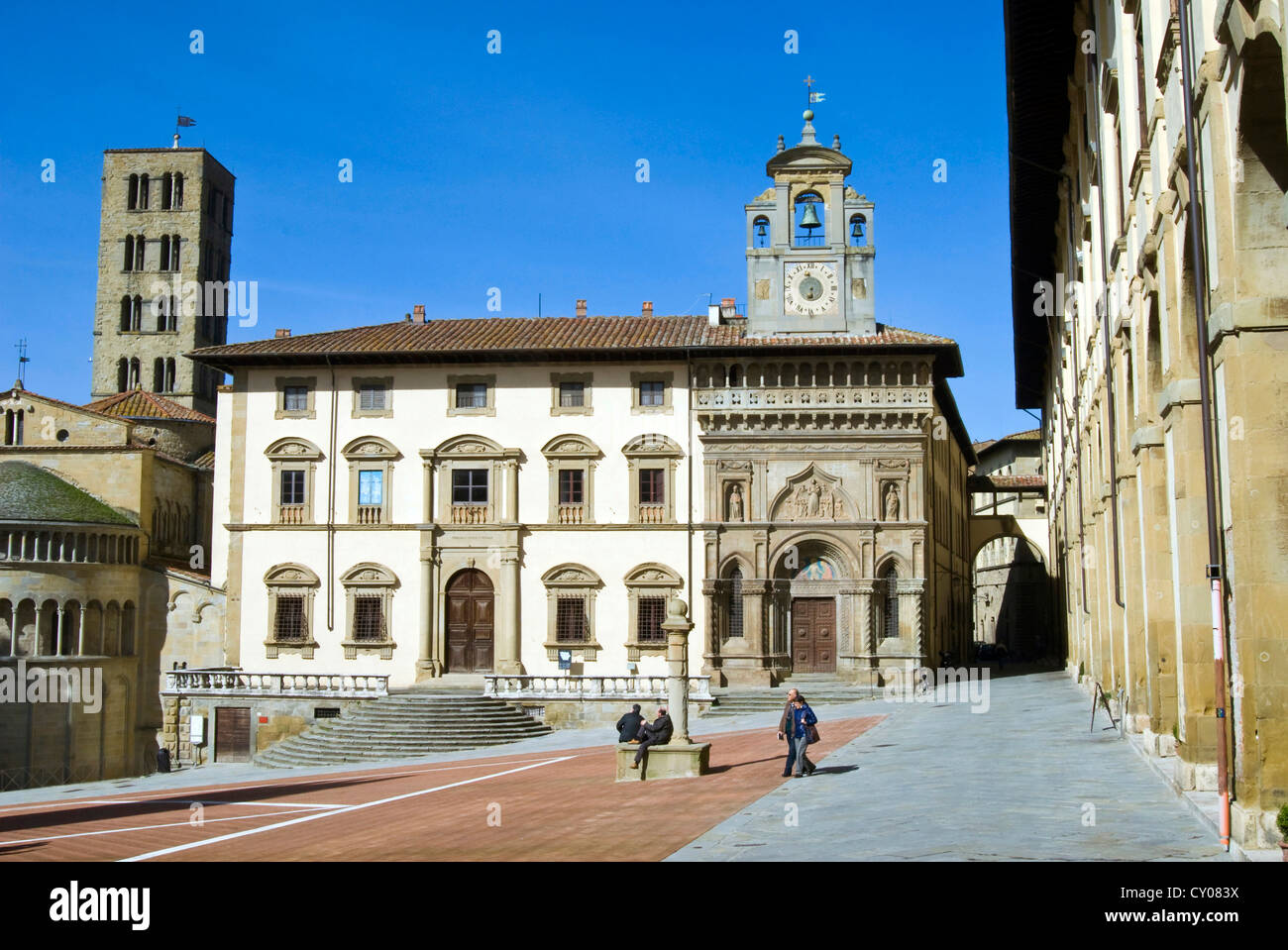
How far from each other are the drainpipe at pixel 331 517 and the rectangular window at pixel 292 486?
40.6 inches

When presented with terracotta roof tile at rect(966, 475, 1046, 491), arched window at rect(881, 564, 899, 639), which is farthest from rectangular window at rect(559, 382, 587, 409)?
terracotta roof tile at rect(966, 475, 1046, 491)

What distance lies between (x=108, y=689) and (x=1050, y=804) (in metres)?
41.3

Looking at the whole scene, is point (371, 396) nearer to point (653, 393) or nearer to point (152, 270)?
point (653, 393)

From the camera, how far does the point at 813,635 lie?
43.4m

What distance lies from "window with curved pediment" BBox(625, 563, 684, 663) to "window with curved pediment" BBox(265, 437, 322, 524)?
1161 centimetres

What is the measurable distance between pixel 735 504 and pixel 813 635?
4.99 meters

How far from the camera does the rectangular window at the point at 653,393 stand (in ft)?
146

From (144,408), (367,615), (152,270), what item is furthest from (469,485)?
(152,270)

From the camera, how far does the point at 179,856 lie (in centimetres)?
1806

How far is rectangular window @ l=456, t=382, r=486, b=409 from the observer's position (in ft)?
149

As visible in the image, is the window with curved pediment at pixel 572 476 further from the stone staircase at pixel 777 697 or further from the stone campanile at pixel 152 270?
the stone campanile at pixel 152 270
